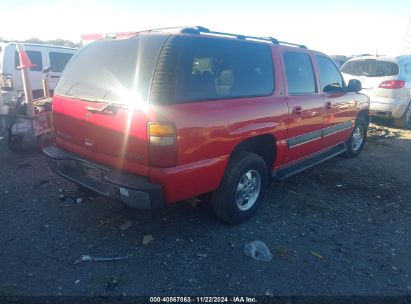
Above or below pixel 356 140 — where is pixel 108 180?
above

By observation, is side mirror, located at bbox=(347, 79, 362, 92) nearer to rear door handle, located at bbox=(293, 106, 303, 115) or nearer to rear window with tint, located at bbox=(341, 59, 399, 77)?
rear door handle, located at bbox=(293, 106, 303, 115)

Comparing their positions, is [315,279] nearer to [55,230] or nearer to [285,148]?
[285,148]

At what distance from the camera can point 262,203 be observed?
4203 mm

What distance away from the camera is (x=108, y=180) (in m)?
2.84

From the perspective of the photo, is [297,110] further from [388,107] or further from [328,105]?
[388,107]

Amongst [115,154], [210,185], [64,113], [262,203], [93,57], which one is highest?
[93,57]

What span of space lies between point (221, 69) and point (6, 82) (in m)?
7.57

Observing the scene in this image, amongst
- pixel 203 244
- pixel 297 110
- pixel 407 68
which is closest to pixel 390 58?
pixel 407 68

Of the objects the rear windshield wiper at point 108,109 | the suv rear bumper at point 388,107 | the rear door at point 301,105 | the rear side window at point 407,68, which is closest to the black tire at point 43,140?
the rear windshield wiper at point 108,109

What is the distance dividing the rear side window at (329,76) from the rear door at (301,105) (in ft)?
0.96

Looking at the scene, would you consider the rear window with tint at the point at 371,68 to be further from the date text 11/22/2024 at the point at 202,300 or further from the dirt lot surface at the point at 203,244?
the date text 11/22/2024 at the point at 202,300

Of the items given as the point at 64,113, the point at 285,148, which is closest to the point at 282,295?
the point at 285,148

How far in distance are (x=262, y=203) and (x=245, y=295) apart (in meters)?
1.72

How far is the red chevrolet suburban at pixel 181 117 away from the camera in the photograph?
2.69 metres
